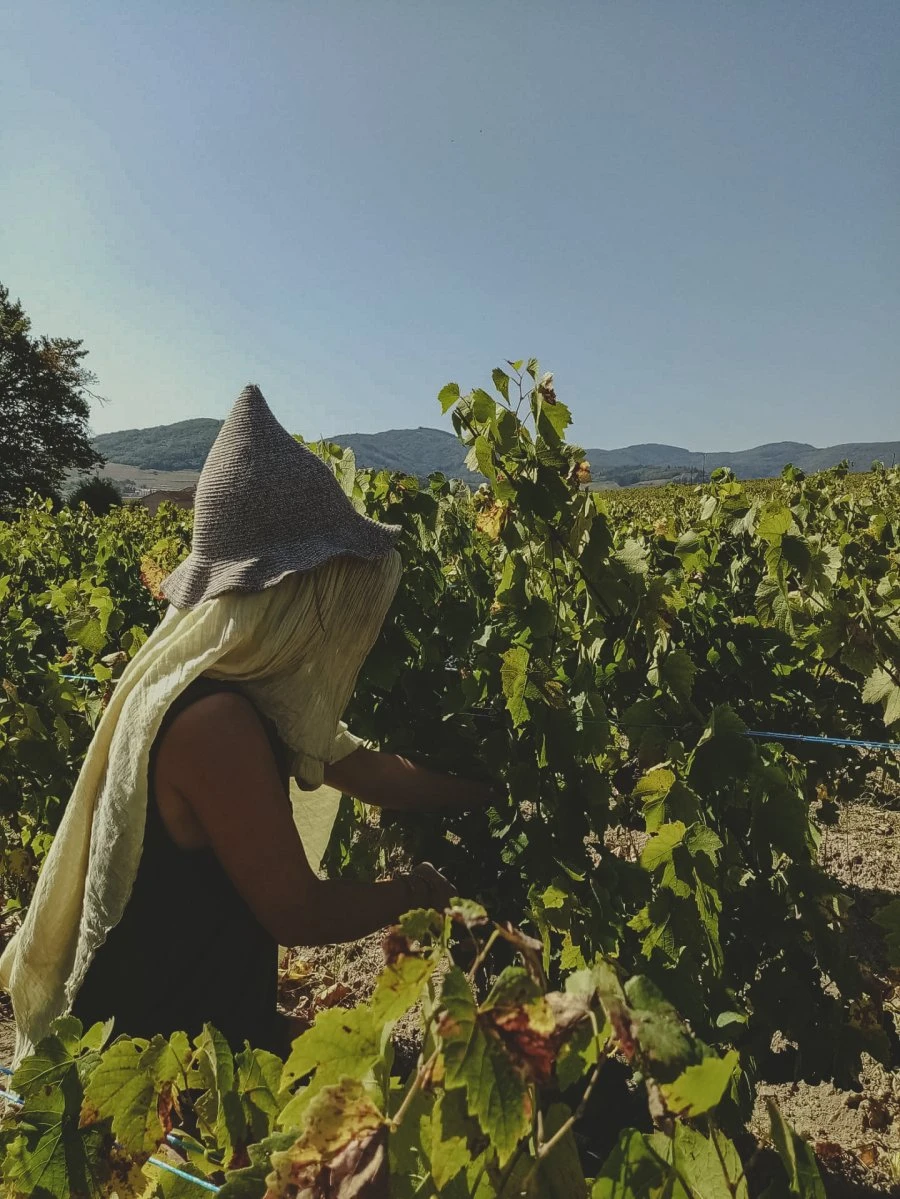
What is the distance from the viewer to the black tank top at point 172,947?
5.44 ft

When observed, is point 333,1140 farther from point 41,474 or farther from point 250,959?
point 41,474

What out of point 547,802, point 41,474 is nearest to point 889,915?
point 547,802

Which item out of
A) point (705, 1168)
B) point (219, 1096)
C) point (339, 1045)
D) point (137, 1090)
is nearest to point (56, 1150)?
point (137, 1090)

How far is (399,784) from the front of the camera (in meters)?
2.15

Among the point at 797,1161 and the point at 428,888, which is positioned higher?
the point at 797,1161

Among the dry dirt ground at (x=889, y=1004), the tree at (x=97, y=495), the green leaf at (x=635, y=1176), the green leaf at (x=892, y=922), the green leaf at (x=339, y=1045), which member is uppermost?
the tree at (x=97, y=495)

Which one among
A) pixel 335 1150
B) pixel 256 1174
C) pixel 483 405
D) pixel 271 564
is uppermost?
pixel 483 405

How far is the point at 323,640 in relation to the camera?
5.58 feet

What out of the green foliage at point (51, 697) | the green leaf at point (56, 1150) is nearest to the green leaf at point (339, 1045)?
the green leaf at point (56, 1150)

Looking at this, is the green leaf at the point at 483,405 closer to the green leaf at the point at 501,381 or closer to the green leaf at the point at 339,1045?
the green leaf at the point at 501,381

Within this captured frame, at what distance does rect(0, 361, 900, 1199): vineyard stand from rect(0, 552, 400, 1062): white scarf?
0.82ft

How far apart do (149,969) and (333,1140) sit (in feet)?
3.94

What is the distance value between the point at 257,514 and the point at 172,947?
89cm

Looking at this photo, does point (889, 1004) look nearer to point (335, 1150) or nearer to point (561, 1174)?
point (561, 1174)
